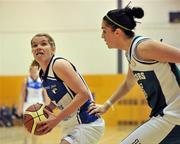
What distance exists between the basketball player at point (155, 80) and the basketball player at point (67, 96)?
1.85 ft

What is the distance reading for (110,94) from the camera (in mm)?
13812

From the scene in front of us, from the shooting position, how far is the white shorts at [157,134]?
335 cm

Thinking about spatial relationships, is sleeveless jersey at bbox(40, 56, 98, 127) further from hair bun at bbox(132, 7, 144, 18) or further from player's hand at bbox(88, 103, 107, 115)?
hair bun at bbox(132, 7, 144, 18)

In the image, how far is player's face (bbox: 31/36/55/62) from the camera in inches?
159

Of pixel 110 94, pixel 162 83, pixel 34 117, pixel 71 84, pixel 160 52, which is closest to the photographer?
pixel 160 52

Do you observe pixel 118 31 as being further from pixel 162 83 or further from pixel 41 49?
pixel 41 49

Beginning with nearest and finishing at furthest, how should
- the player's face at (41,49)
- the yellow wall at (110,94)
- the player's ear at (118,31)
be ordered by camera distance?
the player's ear at (118,31), the player's face at (41,49), the yellow wall at (110,94)

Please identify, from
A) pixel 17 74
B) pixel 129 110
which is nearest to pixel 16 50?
pixel 17 74

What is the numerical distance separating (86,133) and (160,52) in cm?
114

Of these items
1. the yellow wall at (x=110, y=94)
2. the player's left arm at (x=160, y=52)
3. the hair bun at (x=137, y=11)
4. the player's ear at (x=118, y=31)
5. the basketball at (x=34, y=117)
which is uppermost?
the hair bun at (x=137, y=11)

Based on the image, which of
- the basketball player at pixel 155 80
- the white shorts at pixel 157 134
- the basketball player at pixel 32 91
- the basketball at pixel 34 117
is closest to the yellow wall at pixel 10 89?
the basketball player at pixel 32 91

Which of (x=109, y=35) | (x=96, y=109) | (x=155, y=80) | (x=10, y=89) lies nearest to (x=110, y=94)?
(x=10, y=89)

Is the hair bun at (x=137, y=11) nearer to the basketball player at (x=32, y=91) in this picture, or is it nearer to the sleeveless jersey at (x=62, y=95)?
the sleeveless jersey at (x=62, y=95)

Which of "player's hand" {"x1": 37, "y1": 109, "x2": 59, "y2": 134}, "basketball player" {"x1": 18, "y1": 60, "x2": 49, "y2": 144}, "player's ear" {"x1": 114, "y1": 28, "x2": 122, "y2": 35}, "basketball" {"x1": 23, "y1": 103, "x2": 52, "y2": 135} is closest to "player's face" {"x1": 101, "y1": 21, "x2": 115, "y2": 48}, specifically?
"player's ear" {"x1": 114, "y1": 28, "x2": 122, "y2": 35}
